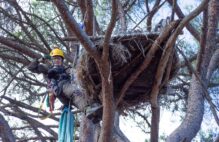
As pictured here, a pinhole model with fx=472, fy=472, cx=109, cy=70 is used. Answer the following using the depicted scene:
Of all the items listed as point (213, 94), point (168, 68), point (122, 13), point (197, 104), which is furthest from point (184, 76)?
point (168, 68)

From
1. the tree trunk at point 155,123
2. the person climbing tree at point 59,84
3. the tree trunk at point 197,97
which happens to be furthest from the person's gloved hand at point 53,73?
the tree trunk at point 197,97

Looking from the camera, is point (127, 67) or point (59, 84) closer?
point (127, 67)

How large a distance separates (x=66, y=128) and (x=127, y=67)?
60cm

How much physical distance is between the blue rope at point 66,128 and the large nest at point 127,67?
21 cm

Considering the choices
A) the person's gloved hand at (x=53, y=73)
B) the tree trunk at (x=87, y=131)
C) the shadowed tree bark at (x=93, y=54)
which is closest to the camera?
the shadowed tree bark at (x=93, y=54)

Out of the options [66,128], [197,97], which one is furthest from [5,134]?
[197,97]

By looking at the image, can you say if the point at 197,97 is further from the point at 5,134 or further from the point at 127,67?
the point at 5,134

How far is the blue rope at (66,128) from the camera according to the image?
3.03 meters

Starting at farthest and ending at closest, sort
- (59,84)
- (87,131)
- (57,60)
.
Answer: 1. (87,131)
2. (57,60)
3. (59,84)

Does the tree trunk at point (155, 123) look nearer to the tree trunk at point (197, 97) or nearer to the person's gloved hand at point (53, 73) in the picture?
the tree trunk at point (197, 97)

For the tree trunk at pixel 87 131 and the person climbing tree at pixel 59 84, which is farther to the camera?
the tree trunk at pixel 87 131

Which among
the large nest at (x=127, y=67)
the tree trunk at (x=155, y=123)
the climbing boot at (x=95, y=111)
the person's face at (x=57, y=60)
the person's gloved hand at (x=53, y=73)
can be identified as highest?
the person's face at (x=57, y=60)

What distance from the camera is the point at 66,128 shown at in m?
3.09

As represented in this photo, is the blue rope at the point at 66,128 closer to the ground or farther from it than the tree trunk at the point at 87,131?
closer to the ground
